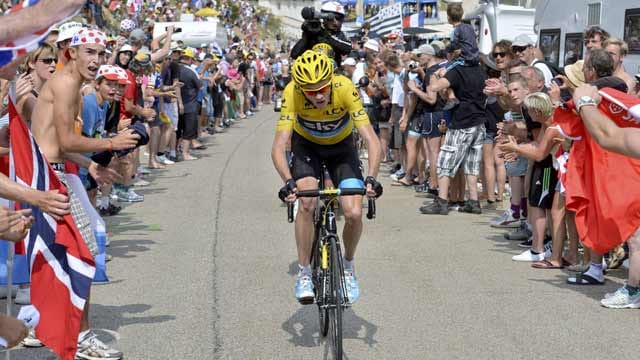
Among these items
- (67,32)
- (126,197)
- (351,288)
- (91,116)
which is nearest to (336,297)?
(351,288)

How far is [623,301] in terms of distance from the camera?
7.17 metres

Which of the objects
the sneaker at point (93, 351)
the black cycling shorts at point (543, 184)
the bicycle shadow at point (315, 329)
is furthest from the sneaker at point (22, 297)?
the black cycling shorts at point (543, 184)

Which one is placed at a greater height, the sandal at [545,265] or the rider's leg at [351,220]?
the rider's leg at [351,220]

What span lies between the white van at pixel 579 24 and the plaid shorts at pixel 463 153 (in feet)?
7.86

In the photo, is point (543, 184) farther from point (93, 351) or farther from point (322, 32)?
point (93, 351)

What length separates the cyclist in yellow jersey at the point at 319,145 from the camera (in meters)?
6.18

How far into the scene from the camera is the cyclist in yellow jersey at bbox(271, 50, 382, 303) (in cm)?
618

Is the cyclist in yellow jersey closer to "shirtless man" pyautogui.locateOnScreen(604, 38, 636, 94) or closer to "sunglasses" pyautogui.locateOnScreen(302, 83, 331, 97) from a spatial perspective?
"sunglasses" pyautogui.locateOnScreen(302, 83, 331, 97)

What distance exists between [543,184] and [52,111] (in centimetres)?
487

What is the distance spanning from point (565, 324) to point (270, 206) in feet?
20.0

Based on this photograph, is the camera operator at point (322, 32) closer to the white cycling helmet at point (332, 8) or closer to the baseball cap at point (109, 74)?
the white cycling helmet at point (332, 8)

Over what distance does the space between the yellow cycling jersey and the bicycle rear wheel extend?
1.12m

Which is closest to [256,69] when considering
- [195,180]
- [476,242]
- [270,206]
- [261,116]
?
[261,116]

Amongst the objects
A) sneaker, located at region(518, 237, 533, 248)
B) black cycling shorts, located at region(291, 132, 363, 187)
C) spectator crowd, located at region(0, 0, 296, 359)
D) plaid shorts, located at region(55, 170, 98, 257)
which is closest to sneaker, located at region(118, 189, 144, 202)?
spectator crowd, located at region(0, 0, 296, 359)
